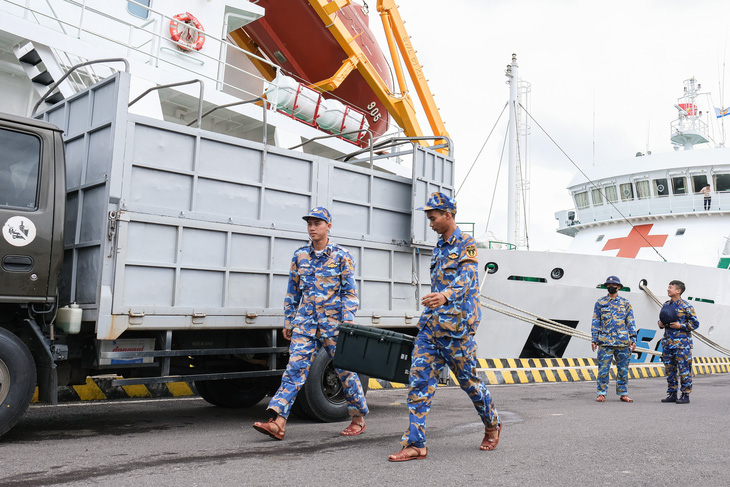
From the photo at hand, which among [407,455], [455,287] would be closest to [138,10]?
[455,287]

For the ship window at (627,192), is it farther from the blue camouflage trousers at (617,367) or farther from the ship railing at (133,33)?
the ship railing at (133,33)

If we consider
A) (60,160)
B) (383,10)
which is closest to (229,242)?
(60,160)

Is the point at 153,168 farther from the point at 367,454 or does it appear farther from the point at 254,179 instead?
the point at 367,454

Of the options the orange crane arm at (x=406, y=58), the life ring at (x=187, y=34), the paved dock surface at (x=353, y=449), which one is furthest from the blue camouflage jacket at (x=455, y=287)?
the orange crane arm at (x=406, y=58)

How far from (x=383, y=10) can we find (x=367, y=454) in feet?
41.7

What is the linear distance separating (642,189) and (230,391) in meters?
13.1

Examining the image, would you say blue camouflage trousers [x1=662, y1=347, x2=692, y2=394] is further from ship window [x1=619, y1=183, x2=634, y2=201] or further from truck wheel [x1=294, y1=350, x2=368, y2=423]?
ship window [x1=619, y1=183, x2=634, y2=201]

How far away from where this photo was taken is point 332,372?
6.05m

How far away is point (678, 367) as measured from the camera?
28.5 ft

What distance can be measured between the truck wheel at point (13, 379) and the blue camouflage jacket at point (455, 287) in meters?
2.73

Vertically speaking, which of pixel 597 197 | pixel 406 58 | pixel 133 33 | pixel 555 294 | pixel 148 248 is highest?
pixel 406 58

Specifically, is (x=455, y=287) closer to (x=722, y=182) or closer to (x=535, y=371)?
(x=535, y=371)

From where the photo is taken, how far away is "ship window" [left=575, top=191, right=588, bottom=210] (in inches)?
703

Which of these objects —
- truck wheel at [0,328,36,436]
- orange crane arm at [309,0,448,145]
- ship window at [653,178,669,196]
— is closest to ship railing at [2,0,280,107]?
orange crane arm at [309,0,448,145]
